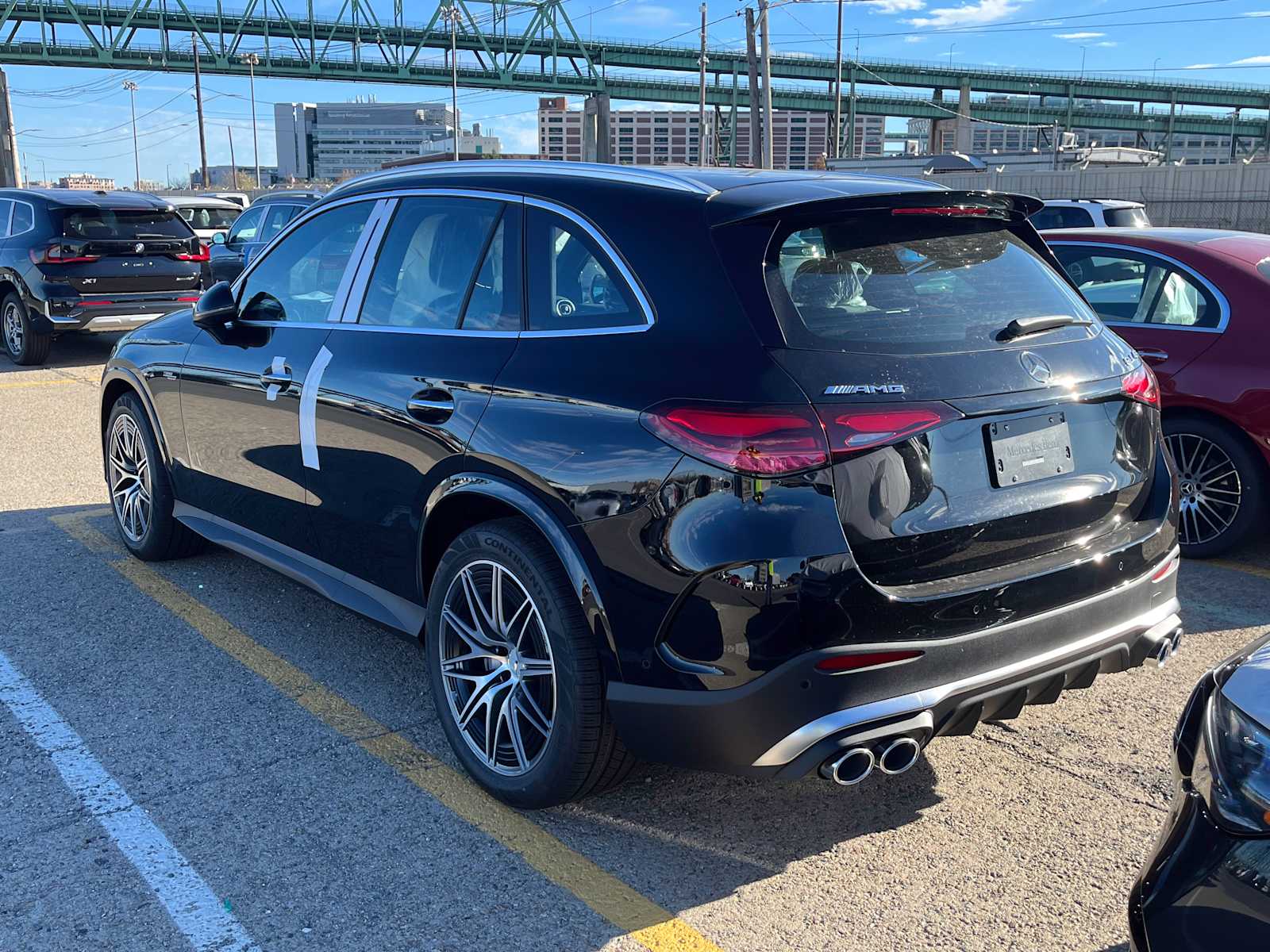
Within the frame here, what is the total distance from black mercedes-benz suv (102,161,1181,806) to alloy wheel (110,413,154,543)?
6.75 feet

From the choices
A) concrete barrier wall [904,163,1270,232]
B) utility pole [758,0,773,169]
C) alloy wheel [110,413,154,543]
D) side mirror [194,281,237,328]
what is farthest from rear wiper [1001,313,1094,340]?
utility pole [758,0,773,169]

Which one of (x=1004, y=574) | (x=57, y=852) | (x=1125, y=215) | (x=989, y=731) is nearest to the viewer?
(x=1004, y=574)

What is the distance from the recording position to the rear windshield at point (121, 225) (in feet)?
40.2

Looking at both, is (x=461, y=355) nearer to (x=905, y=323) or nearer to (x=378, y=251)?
(x=378, y=251)

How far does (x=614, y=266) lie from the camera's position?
3.11 m

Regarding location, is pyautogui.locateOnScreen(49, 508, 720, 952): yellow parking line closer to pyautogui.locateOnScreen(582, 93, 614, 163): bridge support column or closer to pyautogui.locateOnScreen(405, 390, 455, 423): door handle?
pyautogui.locateOnScreen(405, 390, 455, 423): door handle

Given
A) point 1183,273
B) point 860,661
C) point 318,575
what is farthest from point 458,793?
point 1183,273

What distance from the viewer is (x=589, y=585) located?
2922mm

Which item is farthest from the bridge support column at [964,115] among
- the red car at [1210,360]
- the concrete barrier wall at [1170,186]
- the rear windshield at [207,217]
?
the red car at [1210,360]

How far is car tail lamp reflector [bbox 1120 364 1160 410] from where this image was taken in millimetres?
3271

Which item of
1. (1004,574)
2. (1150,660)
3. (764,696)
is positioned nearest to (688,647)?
(764,696)

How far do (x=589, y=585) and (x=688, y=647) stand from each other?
0.32m

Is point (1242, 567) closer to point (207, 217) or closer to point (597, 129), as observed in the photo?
point (207, 217)

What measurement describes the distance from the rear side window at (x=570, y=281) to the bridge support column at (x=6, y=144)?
Answer: 61.3 m
